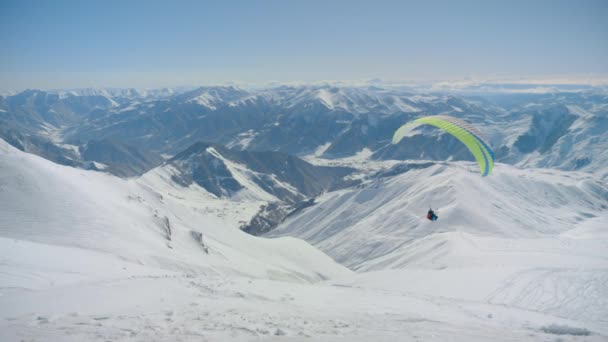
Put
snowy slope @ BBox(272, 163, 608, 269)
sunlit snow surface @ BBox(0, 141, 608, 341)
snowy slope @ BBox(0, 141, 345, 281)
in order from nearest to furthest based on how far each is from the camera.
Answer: sunlit snow surface @ BBox(0, 141, 608, 341) → snowy slope @ BBox(0, 141, 345, 281) → snowy slope @ BBox(272, 163, 608, 269)

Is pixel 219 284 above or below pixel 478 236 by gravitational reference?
below

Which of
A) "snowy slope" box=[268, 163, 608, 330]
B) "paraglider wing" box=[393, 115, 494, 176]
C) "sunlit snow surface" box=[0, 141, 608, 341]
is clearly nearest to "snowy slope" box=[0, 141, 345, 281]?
"sunlit snow surface" box=[0, 141, 608, 341]

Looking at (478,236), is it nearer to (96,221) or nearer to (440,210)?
(440,210)

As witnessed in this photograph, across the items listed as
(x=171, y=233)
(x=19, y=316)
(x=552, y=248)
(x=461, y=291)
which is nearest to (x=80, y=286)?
(x=19, y=316)

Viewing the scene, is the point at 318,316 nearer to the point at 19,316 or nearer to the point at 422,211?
the point at 19,316

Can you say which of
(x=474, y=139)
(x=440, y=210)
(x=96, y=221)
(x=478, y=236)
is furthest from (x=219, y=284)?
(x=440, y=210)

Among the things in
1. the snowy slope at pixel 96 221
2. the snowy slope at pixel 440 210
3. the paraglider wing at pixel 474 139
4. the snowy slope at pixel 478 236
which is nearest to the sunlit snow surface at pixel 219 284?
the snowy slope at pixel 96 221

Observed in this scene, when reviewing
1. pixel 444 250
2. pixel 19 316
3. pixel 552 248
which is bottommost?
pixel 19 316

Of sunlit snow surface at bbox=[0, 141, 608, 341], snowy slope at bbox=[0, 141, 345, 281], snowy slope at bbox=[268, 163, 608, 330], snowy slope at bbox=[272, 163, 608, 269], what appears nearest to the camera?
sunlit snow surface at bbox=[0, 141, 608, 341]

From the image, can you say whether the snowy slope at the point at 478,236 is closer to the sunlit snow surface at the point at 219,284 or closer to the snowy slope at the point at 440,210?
the sunlit snow surface at the point at 219,284

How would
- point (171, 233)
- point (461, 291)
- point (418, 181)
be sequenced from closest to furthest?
point (461, 291), point (171, 233), point (418, 181)

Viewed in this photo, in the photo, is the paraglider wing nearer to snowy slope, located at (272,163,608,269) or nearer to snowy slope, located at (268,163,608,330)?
snowy slope, located at (268,163,608,330)
